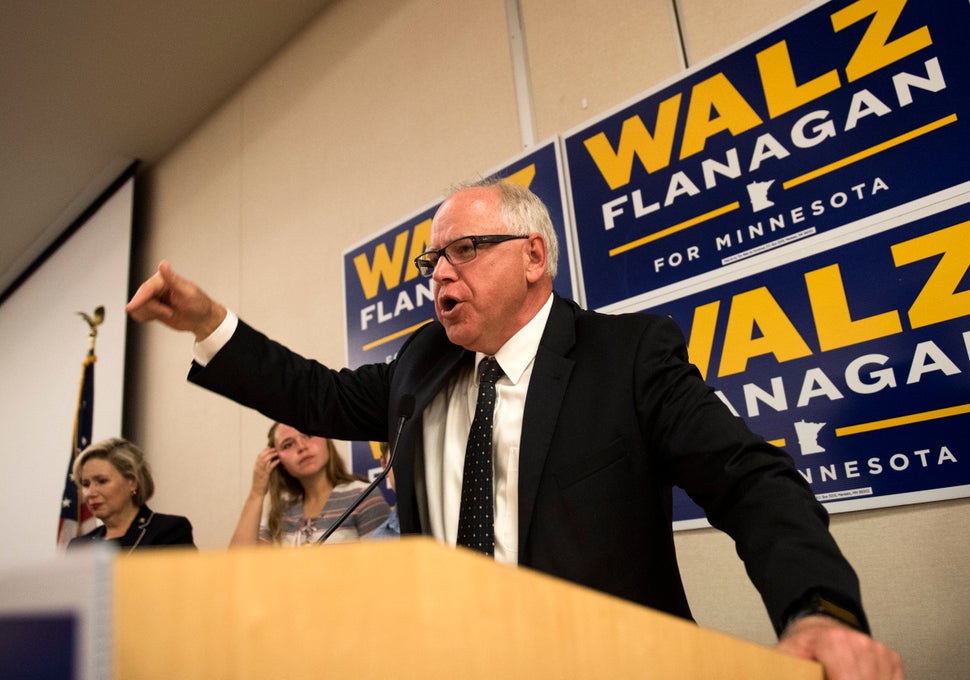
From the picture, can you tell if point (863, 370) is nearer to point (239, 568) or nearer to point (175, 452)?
point (239, 568)

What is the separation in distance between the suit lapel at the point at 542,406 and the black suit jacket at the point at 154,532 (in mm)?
2272

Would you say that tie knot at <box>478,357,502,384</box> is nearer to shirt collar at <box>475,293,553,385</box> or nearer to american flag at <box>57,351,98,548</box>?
shirt collar at <box>475,293,553,385</box>

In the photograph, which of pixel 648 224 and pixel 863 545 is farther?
pixel 648 224

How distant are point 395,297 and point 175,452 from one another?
2150mm

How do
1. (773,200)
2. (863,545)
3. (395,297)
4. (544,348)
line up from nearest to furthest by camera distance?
(544,348) < (863,545) < (773,200) < (395,297)

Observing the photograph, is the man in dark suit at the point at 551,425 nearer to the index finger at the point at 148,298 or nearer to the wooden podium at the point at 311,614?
the index finger at the point at 148,298

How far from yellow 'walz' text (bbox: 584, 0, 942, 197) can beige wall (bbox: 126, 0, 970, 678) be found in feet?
0.57

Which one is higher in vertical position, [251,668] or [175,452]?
[175,452]

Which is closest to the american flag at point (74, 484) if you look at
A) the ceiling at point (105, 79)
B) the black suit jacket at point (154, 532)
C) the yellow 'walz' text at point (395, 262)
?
the black suit jacket at point (154, 532)

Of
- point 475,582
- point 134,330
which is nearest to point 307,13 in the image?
point 134,330

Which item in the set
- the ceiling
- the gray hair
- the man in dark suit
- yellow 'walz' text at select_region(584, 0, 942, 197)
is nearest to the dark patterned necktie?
the man in dark suit

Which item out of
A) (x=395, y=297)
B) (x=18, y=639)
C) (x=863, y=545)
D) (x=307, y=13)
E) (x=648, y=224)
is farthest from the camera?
(x=307, y=13)

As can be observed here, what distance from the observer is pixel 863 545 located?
1.74 meters

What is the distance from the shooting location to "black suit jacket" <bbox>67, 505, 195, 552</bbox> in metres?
3.00
